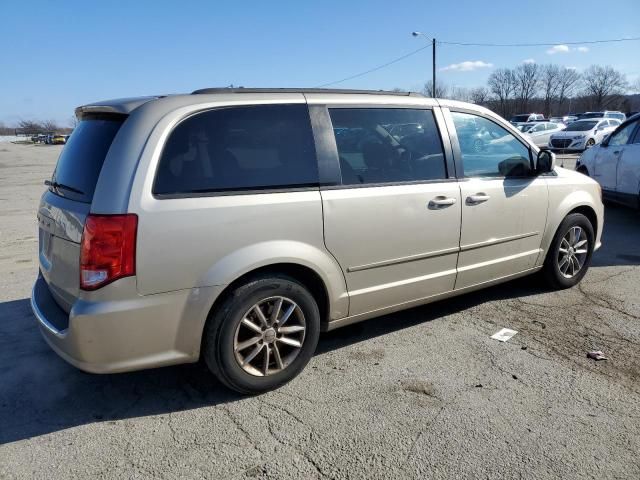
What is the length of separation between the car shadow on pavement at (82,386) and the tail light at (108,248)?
0.90 m

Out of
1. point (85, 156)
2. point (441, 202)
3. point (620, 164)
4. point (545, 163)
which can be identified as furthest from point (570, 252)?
point (85, 156)

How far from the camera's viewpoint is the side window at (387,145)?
3395mm

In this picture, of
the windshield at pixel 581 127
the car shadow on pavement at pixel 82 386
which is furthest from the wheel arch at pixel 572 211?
the windshield at pixel 581 127

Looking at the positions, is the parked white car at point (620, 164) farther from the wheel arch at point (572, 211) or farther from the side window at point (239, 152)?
the side window at point (239, 152)

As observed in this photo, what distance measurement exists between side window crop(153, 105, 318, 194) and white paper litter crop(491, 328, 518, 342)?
6.38 feet

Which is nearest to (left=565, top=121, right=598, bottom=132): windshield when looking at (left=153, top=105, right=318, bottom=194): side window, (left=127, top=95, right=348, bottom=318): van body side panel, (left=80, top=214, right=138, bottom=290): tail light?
(left=153, top=105, right=318, bottom=194): side window

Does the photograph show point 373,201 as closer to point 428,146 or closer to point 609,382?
point 428,146

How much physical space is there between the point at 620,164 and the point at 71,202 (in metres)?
8.02

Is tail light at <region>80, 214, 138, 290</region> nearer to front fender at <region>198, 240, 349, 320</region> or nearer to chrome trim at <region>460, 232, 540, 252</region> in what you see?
front fender at <region>198, 240, 349, 320</region>

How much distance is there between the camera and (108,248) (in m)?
2.56

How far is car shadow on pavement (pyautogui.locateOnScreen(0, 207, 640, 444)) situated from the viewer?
2918mm

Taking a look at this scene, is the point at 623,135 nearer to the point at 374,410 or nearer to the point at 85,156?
the point at 374,410

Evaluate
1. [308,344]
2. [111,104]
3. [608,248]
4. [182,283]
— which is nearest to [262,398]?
[308,344]

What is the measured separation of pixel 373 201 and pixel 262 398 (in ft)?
4.80
